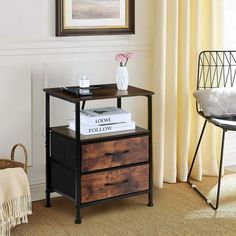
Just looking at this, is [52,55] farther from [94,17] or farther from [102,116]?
[102,116]

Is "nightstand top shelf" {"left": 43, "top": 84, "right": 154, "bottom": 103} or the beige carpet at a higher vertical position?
"nightstand top shelf" {"left": 43, "top": 84, "right": 154, "bottom": 103}

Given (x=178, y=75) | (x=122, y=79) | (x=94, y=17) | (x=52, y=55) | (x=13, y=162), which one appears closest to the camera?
(x=13, y=162)

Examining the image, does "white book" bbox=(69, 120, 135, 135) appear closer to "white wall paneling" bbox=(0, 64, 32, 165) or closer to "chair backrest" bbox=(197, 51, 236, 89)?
"white wall paneling" bbox=(0, 64, 32, 165)

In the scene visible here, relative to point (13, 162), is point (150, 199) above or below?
below

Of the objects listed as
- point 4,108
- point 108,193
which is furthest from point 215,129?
point 4,108

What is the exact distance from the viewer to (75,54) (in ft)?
13.2

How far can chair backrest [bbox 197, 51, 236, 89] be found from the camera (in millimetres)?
4379

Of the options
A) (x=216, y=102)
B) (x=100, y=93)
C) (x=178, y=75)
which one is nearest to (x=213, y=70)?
(x=178, y=75)

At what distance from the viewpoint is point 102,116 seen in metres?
3.70

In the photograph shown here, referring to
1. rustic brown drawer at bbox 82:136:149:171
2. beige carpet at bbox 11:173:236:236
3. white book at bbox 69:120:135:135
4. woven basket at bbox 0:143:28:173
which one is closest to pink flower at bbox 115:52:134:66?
white book at bbox 69:120:135:135

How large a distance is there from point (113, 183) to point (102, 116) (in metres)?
0.41

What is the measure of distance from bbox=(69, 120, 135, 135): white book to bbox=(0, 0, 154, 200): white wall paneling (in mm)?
318

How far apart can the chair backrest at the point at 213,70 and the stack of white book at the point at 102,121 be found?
2.77ft

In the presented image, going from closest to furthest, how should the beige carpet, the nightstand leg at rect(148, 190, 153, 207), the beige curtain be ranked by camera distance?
the beige carpet < the nightstand leg at rect(148, 190, 153, 207) < the beige curtain
